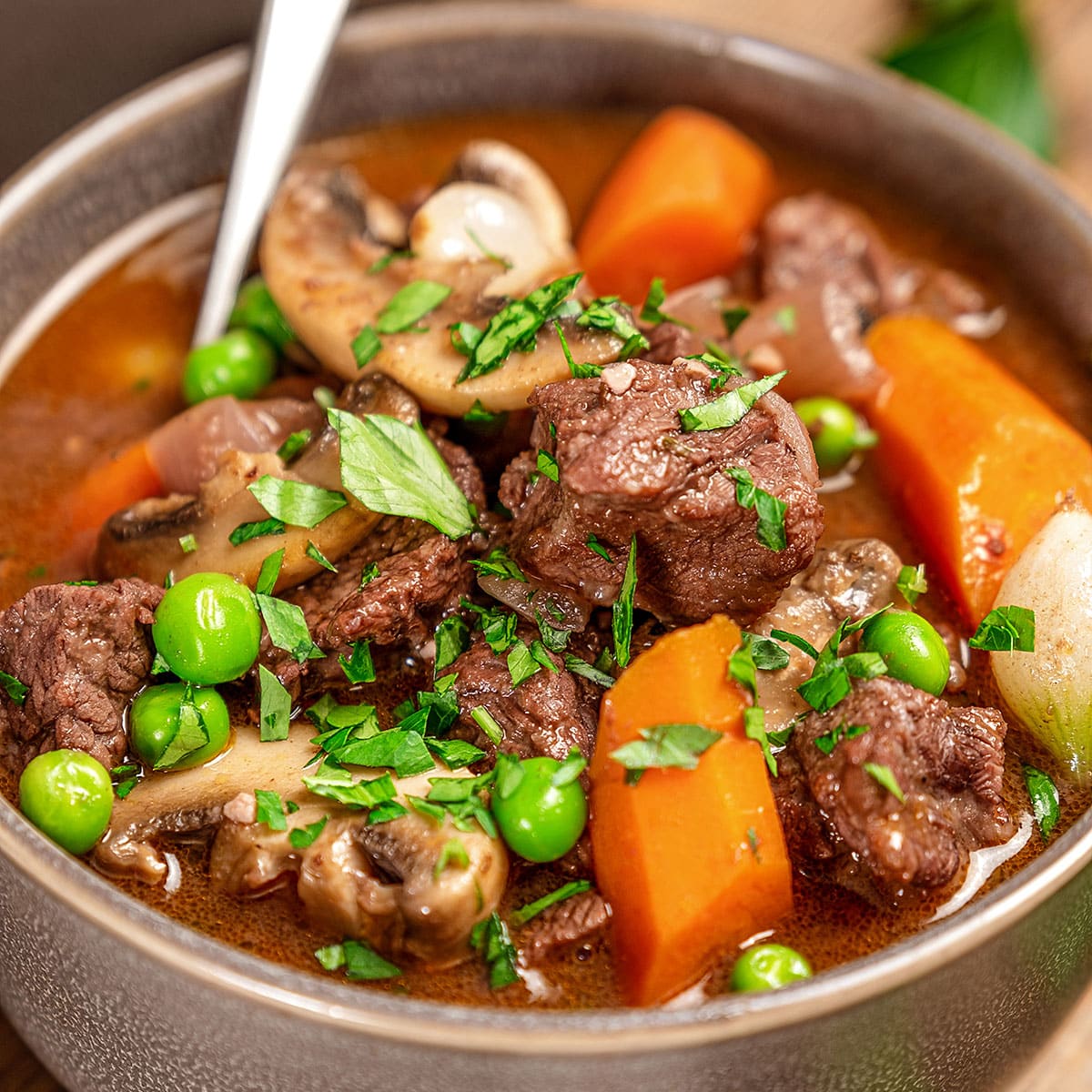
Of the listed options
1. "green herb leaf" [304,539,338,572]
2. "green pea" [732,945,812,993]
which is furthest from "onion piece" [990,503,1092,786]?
"green herb leaf" [304,539,338,572]

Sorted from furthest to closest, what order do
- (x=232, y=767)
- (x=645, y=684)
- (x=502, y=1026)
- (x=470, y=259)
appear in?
1. (x=470, y=259)
2. (x=232, y=767)
3. (x=645, y=684)
4. (x=502, y=1026)

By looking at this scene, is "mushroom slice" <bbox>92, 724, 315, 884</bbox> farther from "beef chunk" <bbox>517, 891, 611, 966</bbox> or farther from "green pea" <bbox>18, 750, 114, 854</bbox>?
"beef chunk" <bbox>517, 891, 611, 966</bbox>

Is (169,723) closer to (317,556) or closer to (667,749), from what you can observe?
(317,556)

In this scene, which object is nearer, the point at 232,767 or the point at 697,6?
the point at 232,767

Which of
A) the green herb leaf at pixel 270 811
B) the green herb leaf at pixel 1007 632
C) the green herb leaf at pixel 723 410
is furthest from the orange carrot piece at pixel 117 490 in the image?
the green herb leaf at pixel 1007 632

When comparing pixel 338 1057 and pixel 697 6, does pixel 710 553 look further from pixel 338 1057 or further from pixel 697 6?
pixel 697 6

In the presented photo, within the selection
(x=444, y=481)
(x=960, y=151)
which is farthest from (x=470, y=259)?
(x=960, y=151)
